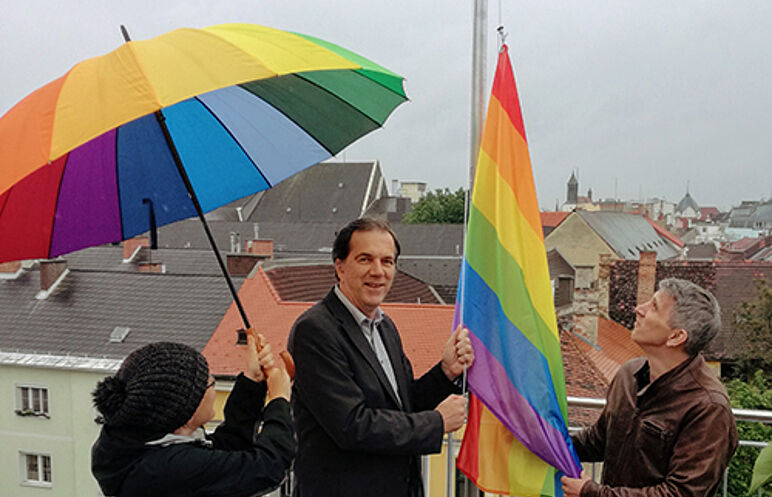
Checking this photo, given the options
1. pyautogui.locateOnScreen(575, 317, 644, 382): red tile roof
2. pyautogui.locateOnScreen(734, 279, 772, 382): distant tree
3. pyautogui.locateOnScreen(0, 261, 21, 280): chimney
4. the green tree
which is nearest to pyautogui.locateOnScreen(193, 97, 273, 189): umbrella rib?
the green tree

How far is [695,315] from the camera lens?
1864mm

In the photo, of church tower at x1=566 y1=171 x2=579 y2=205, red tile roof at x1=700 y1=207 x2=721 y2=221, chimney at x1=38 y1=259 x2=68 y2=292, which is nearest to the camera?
chimney at x1=38 y1=259 x2=68 y2=292

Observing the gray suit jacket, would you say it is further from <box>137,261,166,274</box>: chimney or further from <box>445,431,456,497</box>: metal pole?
<box>137,261,166,274</box>: chimney

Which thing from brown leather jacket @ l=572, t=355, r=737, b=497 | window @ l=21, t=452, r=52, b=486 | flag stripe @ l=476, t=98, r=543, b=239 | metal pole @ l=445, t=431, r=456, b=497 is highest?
flag stripe @ l=476, t=98, r=543, b=239

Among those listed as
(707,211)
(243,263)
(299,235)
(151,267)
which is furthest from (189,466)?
(707,211)

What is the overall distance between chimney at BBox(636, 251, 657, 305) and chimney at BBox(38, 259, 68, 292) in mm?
20077

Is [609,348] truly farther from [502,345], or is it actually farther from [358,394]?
[358,394]

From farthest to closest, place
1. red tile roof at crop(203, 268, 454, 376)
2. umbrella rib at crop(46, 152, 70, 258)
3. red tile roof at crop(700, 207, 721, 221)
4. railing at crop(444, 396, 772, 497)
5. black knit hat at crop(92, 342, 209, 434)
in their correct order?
red tile roof at crop(700, 207, 721, 221) → red tile roof at crop(203, 268, 454, 376) → railing at crop(444, 396, 772, 497) → umbrella rib at crop(46, 152, 70, 258) → black knit hat at crop(92, 342, 209, 434)

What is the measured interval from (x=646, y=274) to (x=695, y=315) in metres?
25.4

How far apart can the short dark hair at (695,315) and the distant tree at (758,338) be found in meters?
21.4

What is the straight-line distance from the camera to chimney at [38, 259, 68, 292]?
23.3 metres

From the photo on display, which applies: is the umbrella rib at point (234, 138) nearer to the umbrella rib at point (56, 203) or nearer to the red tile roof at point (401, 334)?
the umbrella rib at point (56, 203)

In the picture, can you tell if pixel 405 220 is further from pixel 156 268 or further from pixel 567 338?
pixel 567 338

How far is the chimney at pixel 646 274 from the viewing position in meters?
25.2
